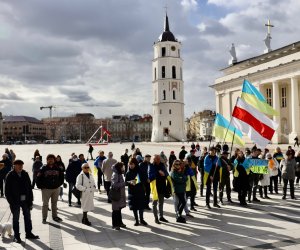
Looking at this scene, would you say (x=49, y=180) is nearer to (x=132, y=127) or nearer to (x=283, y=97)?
(x=283, y=97)

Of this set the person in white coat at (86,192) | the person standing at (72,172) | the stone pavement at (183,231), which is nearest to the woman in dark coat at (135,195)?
the stone pavement at (183,231)

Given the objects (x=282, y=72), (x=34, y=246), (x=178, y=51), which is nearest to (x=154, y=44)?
(x=178, y=51)

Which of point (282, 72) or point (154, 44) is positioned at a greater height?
point (154, 44)

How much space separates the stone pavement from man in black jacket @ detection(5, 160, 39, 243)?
33cm

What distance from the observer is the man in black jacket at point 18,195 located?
780 centimetres

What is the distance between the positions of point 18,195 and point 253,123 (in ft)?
28.9

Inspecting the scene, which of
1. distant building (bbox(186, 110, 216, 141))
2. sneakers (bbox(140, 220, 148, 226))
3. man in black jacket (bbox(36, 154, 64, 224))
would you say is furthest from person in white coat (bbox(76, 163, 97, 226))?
distant building (bbox(186, 110, 216, 141))

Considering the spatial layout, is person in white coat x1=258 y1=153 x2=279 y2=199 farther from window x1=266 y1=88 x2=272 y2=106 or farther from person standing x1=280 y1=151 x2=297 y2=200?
window x1=266 y1=88 x2=272 y2=106

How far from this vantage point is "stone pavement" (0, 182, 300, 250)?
24.5ft

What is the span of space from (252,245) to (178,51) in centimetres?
9152

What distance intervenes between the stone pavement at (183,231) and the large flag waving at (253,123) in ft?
8.89

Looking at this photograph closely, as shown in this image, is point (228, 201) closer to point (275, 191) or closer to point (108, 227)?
point (275, 191)

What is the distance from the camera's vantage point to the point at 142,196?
29.9 feet

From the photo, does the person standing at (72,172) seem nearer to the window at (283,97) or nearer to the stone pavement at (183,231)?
the stone pavement at (183,231)
